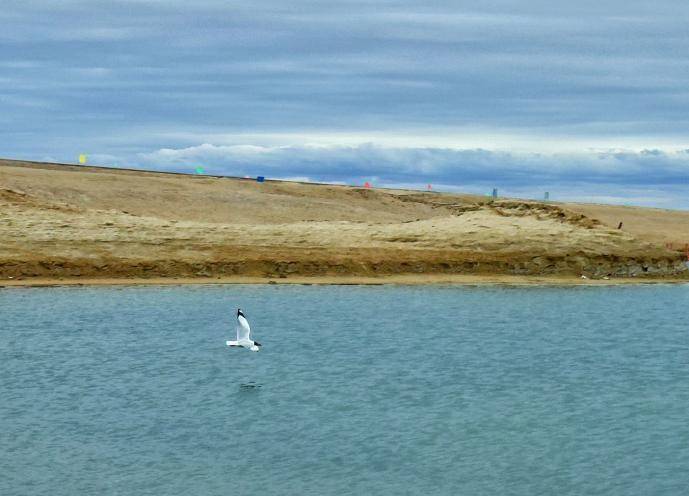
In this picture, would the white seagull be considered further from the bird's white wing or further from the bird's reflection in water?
the bird's reflection in water

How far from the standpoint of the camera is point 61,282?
148 ft

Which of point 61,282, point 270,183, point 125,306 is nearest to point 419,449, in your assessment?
point 125,306

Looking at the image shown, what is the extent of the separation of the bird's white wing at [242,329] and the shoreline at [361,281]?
19346mm

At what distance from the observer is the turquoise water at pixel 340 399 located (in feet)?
57.3

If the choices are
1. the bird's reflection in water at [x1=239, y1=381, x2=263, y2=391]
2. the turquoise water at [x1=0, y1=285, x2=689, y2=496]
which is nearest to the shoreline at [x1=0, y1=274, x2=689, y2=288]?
the turquoise water at [x1=0, y1=285, x2=689, y2=496]

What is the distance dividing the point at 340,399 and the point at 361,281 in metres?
24.2

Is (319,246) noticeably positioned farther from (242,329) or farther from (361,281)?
(242,329)

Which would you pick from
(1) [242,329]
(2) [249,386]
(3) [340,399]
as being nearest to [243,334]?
(1) [242,329]

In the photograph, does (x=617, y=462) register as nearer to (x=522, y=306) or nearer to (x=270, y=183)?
(x=522, y=306)

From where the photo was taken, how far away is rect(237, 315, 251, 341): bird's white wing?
2648 centimetres

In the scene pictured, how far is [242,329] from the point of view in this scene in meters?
26.7

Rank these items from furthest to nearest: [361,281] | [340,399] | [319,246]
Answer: [319,246]
[361,281]
[340,399]

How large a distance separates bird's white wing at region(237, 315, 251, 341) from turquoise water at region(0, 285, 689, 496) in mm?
954

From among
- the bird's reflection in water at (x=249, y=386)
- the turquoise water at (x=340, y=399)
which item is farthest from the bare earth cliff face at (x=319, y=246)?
the bird's reflection in water at (x=249, y=386)
